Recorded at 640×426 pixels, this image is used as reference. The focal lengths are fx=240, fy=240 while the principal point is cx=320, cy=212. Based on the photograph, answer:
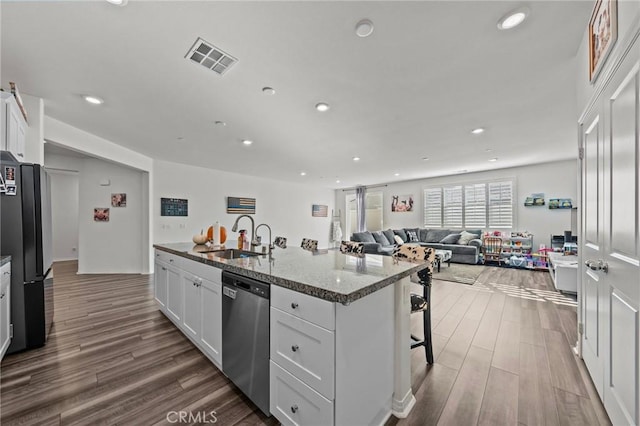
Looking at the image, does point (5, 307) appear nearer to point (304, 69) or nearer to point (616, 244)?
point (304, 69)

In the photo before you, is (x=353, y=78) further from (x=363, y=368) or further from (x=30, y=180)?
(x=30, y=180)

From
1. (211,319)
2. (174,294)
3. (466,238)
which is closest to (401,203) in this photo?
(466,238)

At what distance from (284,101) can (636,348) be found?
3097mm

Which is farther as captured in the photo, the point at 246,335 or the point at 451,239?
the point at 451,239

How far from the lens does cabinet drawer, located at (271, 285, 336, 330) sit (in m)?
1.10

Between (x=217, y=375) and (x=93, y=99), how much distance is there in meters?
3.19

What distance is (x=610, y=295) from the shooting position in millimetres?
1403

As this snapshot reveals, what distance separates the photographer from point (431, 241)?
753 cm

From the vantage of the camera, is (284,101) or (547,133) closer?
(284,101)

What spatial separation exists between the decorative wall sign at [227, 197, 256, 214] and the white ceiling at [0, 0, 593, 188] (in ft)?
9.60

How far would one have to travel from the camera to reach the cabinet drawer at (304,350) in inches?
43.6

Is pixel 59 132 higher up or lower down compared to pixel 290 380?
higher up

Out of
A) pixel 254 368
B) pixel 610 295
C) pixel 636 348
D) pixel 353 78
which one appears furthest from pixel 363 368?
pixel 353 78

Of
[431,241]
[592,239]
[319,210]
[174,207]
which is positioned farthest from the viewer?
[319,210]
